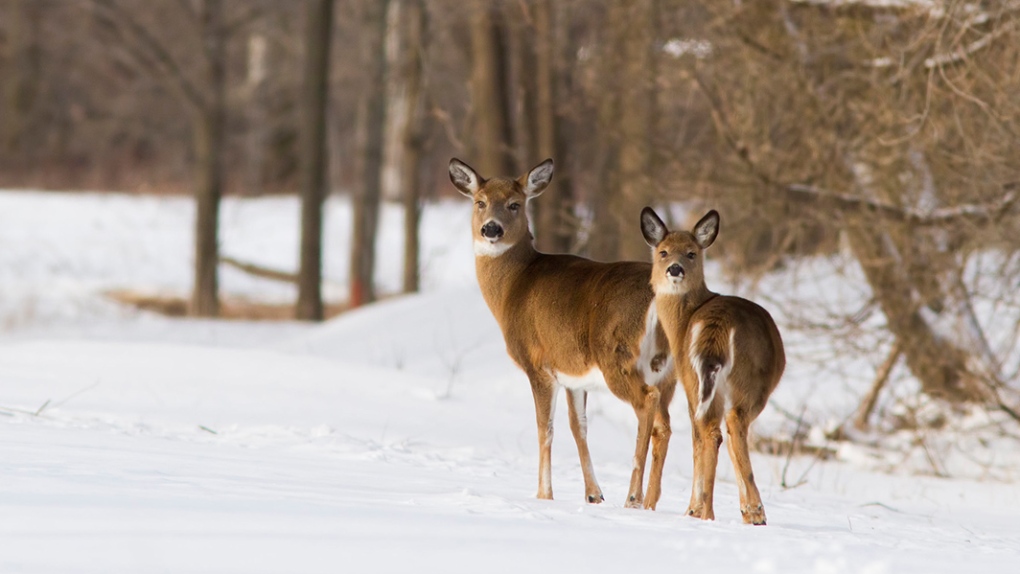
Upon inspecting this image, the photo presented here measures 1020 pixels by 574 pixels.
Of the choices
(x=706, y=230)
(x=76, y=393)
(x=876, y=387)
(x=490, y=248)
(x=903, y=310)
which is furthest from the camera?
(x=876, y=387)

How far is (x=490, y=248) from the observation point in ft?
22.1

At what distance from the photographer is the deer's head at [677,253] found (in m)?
5.74

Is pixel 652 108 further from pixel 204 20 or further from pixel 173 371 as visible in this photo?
pixel 204 20

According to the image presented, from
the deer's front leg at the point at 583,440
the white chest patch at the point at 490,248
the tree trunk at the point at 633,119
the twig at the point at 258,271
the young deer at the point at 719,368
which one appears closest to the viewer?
the young deer at the point at 719,368

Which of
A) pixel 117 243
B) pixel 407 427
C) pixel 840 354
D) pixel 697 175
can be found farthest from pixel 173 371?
pixel 117 243

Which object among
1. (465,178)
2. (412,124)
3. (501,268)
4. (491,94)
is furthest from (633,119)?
(412,124)

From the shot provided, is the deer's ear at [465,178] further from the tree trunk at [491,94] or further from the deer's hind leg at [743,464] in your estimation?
the tree trunk at [491,94]

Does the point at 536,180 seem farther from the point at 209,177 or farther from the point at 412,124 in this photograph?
the point at 209,177

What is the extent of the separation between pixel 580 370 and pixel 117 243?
90.6 ft

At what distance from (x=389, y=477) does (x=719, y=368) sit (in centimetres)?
196

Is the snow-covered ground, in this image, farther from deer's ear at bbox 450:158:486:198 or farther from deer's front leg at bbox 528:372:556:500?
deer's ear at bbox 450:158:486:198

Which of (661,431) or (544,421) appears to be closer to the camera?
(661,431)

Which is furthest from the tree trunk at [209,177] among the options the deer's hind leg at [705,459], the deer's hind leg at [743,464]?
the deer's hind leg at [743,464]

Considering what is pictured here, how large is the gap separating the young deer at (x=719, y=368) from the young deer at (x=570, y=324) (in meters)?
0.26
